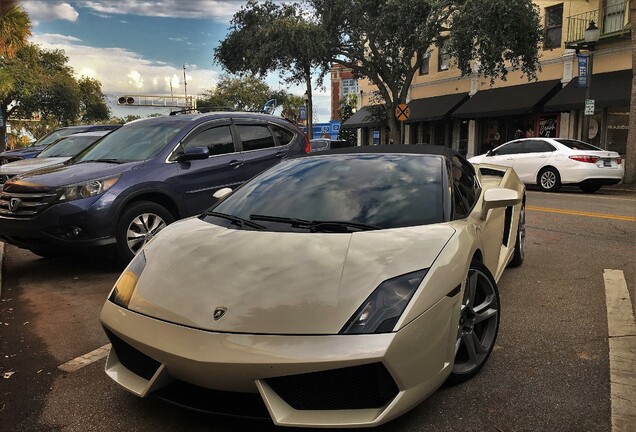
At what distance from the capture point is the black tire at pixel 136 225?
547 centimetres

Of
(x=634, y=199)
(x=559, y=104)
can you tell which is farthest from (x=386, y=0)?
(x=634, y=199)

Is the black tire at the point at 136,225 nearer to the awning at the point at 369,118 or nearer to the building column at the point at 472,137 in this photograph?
the building column at the point at 472,137

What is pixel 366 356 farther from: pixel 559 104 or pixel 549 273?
pixel 559 104

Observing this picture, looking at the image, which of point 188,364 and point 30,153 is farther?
point 30,153

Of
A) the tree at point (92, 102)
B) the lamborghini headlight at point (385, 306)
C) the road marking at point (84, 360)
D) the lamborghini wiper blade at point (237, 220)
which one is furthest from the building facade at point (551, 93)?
the tree at point (92, 102)

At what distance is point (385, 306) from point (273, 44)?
20.8 metres

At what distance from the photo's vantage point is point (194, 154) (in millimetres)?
5910

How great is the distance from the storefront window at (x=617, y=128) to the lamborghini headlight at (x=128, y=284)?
20.5m

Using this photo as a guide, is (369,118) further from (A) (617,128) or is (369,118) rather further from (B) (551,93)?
(A) (617,128)

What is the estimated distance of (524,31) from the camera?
750 inches

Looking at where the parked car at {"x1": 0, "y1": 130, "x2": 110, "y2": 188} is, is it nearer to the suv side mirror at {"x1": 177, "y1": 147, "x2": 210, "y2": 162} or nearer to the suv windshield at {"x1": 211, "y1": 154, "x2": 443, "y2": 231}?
the suv side mirror at {"x1": 177, "y1": 147, "x2": 210, "y2": 162}

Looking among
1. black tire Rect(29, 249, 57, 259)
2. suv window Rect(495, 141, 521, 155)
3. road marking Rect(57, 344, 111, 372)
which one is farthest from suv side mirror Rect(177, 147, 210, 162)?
suv window Rect(495, 141, 521, 155)

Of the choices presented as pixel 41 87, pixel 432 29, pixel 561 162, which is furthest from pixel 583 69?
pixel 41 87

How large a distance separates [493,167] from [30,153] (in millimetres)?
11726
